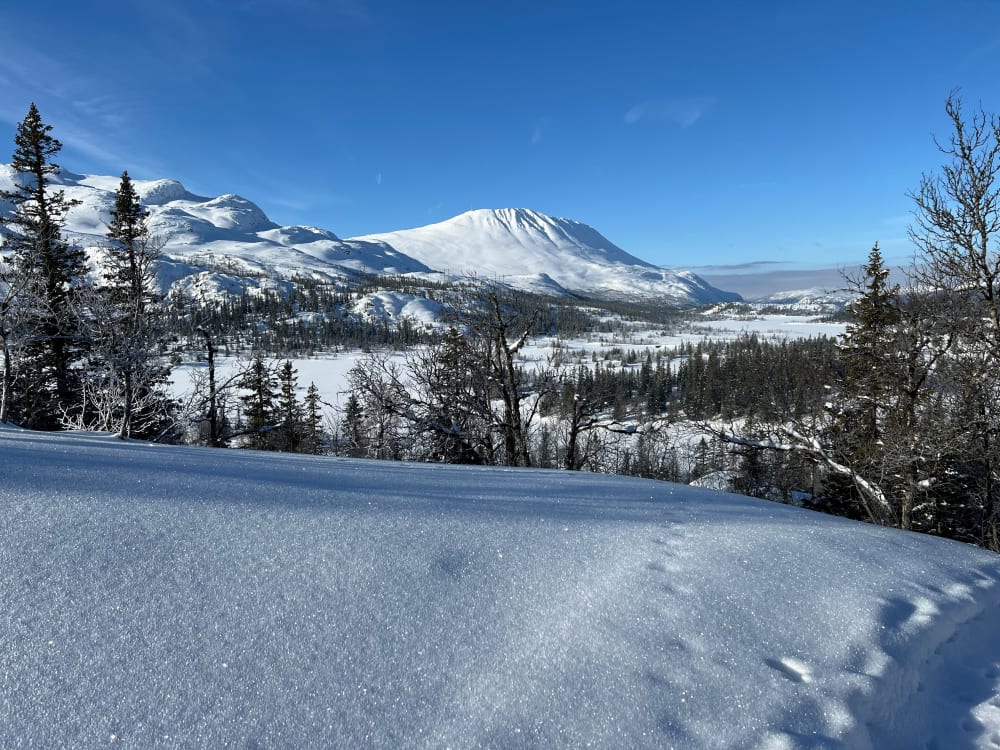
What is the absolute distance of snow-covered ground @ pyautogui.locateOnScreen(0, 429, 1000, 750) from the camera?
1804 millimetres

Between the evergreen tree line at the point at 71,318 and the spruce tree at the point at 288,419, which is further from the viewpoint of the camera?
the spruce tree at the point at 288,419

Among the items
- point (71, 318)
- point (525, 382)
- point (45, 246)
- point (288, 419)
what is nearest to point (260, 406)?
point (288, 419)

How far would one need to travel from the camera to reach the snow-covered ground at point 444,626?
5.92 ft

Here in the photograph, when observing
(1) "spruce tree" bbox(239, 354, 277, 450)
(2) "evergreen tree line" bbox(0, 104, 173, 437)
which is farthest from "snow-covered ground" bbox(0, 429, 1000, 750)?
(1) "spruce tree" bbox(239, 354, 277, 450)

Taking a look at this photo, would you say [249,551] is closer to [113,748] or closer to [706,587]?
[113,748]

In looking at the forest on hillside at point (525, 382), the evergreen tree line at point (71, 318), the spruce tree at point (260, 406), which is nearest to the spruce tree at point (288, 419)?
the spruce tree at point (260, 406)

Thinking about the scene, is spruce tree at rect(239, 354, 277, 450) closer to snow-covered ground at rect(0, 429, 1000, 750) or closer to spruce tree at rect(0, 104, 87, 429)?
spruce tree at rect(0, 104, 87, 429)

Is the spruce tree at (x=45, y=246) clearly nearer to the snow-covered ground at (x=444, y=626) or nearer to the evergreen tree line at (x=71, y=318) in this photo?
the evergreen tree line at (x=71, y=318)

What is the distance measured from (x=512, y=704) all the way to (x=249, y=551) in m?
1.61

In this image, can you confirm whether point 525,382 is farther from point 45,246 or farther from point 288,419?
point 288,419

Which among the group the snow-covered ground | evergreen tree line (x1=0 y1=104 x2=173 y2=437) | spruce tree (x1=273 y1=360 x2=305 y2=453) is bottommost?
spruce tree (x1=273 y1=360 x2=305 y2=453)

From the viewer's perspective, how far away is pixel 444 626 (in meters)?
2.33

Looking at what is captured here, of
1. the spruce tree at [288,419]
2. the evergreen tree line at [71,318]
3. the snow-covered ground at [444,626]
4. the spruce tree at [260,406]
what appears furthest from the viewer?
the spruce tree at [260,406]

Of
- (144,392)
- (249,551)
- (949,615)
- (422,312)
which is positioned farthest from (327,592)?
(422,312)
